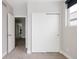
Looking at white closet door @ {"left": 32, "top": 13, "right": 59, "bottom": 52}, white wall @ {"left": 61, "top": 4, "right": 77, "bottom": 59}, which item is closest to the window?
white wall @ {"left": 61, "top": 4, "right": 77, "bottom": 59}

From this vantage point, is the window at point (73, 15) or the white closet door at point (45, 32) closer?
the window at point (73, 15)

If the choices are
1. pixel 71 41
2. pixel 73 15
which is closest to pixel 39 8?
pixel 73 15

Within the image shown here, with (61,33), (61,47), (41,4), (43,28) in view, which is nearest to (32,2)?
(41,4)

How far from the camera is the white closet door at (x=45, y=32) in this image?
19.2 feet

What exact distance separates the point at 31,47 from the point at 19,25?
32.9 feet

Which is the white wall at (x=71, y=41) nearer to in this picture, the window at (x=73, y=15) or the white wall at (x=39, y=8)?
the window at (x=73, y=15)

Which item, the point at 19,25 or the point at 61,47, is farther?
the point at 19,25

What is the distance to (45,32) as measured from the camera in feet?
19.4

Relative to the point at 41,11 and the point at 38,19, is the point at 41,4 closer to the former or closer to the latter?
the point at 41,11

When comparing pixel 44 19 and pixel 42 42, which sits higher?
pixel 44 19

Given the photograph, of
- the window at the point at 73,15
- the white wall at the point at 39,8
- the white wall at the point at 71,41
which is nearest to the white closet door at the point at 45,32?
the white wall at the point at 39,8

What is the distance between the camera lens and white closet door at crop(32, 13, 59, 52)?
5855 mm

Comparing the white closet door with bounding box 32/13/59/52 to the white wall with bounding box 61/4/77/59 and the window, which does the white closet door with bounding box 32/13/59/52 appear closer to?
the white wall with bounding box 61/4/77/59

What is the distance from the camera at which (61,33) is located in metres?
5.96
